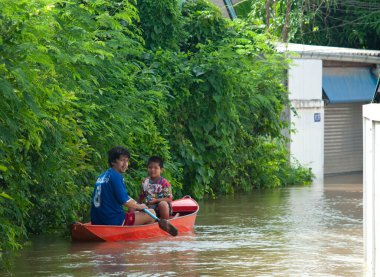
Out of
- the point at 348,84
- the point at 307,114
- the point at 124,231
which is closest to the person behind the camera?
the point at 124,231

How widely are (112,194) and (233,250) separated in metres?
1.96

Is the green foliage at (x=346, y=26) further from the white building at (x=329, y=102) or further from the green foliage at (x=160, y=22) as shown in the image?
the green foliage at (x=160, y=22)

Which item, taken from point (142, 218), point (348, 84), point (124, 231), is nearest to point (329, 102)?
point (348, 84)

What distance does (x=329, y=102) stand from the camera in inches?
1236

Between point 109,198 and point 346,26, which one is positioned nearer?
point 109,198

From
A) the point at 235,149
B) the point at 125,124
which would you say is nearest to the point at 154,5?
the point at 235,149

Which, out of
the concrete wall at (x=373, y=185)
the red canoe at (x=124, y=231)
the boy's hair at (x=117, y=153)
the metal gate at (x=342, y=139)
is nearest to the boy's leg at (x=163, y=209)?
the red canoe at (x=124, y=231)

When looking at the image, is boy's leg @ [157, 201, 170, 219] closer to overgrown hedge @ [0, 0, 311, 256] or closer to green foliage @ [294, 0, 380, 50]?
overgrown hedge @ [0, 0, 311, 256]

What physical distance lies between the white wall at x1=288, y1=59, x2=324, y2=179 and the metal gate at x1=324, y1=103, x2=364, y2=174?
1946 millimetres

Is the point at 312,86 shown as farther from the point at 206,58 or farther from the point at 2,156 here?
the point at 2,156

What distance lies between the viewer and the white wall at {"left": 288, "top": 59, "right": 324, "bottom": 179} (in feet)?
95.7

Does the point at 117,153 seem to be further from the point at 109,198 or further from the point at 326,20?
the point at 326,20

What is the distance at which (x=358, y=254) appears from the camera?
563 inches

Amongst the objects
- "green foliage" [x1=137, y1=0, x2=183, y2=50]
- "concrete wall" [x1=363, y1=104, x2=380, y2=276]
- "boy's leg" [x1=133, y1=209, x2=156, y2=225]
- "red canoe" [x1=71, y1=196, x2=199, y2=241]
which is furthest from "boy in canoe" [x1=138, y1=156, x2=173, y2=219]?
"concrete wall" [x1=363, y1=104, x2=380, y2=276]
